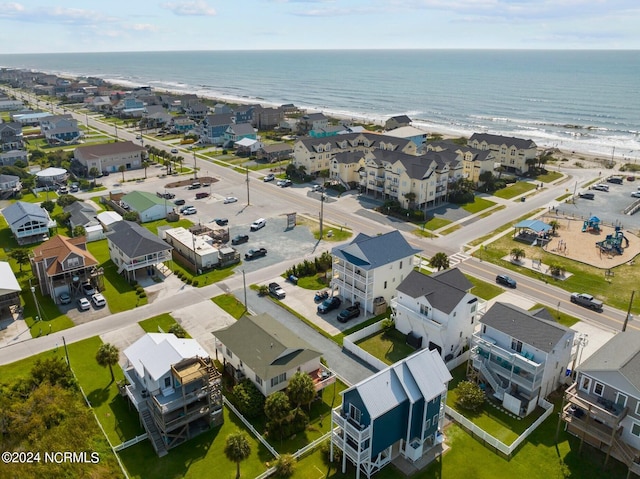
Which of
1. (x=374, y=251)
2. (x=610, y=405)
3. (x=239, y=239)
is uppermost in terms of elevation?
(x=374, y=251)

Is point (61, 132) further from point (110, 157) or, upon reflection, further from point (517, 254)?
point (517, 254)

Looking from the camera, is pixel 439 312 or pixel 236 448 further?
pixel 439 312

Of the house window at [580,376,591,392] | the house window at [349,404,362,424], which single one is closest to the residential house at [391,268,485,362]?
the house window at [580,376,591,392]

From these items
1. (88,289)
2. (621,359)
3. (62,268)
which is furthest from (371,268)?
(62,268)

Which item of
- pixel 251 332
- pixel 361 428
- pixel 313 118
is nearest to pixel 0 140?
pixel 313 118

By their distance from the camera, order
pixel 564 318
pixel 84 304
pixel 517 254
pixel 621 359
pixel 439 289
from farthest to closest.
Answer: pixel 517 254 → pixel 84 304 → pixel 564 318 → pixel 439 289 → pixel 621 359

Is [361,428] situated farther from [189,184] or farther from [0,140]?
[0,140]
